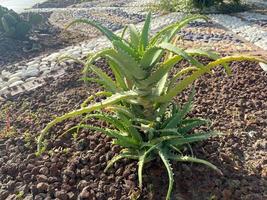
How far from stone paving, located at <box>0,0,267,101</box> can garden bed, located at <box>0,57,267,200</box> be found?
59 cm

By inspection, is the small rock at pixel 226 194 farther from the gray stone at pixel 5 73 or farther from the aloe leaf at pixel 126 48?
the gray stone at pixel 5 73

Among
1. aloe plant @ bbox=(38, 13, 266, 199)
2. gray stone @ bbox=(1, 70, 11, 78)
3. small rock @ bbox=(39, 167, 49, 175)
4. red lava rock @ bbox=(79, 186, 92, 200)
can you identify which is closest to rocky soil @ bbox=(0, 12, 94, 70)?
gray stone @ bbox=(1, 70, 11, 78)

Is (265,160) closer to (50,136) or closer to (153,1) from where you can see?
(50,136)

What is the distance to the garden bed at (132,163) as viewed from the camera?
264cm

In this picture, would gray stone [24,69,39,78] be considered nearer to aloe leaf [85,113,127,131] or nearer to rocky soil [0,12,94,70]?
rocky soil [0,12,94,70]

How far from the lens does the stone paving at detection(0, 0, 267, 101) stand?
475 centimetres

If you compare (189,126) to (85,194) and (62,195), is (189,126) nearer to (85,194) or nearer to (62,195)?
(85,194)

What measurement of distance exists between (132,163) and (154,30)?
3847mm

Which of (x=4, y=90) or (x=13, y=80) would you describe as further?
(x=13, y=80)

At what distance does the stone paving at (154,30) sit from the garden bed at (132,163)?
0.59m

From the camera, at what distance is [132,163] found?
2.80m

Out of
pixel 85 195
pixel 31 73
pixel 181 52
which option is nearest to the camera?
pixel 181 52

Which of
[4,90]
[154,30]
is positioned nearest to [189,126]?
[4,90]

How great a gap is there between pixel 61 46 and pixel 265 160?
381cm
